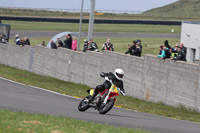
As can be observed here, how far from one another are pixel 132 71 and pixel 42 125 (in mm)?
13355

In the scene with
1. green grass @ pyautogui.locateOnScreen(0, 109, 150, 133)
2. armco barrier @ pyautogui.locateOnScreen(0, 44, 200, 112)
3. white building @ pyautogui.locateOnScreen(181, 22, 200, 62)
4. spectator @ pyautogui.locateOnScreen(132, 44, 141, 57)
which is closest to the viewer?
green grass @ pyautogui.locateOnScreen(0, 109, 150, 133)

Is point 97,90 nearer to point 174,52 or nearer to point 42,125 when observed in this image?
point 42,125

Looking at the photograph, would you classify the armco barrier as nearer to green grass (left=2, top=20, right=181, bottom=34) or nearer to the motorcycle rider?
the motorcycle rider

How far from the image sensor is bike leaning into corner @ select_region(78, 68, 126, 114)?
13922 millimetres

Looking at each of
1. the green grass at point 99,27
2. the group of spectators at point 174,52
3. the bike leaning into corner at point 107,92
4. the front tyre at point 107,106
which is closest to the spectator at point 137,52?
the group of spectators at point 174,52

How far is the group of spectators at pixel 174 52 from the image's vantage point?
1983cm

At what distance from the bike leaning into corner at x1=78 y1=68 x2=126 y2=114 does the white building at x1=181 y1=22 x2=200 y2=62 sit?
17.8 metres

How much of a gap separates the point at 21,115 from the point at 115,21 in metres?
65.2

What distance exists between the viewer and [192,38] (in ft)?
106

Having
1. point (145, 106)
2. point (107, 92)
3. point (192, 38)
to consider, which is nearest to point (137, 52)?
point (145, 106)

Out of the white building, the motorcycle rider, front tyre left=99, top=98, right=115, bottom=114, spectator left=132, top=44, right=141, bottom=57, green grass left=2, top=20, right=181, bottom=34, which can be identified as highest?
green grass left=2, top=20, right=181, bottom=34

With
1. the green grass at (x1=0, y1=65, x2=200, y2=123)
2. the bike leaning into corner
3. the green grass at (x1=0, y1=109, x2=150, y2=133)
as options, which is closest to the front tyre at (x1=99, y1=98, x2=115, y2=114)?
the bike leaning into corner

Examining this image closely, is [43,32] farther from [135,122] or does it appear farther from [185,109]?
[135,122]

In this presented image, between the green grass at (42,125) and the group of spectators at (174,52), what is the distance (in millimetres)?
9366
